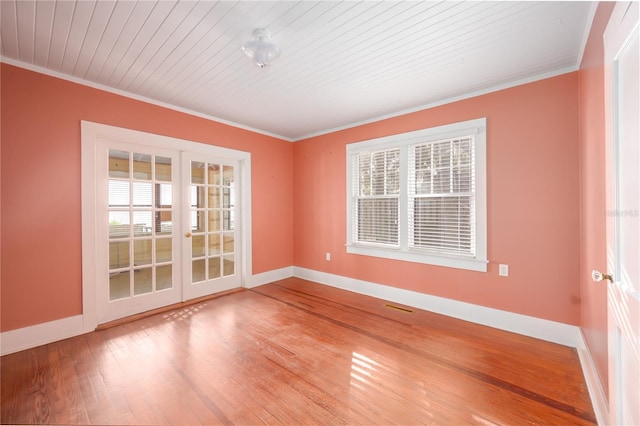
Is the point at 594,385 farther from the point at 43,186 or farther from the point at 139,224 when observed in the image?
the point at 43,186

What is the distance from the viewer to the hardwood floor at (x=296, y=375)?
A: 1.67 meters

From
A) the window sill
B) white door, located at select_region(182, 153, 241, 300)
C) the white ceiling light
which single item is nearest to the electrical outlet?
the window sill

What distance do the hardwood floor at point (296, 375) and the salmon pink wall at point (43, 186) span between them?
489mm

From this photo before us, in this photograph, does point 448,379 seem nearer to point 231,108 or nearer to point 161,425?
point 161,425

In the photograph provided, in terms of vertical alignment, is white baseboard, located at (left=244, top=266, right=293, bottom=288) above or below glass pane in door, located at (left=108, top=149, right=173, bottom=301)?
below

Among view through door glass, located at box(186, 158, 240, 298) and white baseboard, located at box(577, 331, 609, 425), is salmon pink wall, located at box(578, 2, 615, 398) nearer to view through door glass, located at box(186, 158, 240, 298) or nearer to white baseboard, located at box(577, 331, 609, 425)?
white baseboard, located at box(577, 331, 609, 425)

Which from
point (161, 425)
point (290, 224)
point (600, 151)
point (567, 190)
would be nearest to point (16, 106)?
point (161, 425)

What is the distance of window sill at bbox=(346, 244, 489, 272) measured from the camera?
3.00 m

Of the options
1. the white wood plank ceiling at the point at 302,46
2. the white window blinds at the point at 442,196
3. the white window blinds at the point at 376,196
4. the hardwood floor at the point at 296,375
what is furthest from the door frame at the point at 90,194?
the white window blinds at the point at 442,196

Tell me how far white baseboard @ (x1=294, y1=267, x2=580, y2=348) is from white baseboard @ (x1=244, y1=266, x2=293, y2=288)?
945mm

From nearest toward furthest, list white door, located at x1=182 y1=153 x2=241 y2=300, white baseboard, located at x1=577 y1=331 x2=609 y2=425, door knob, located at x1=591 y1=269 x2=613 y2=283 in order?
1. door knob, located at x1=591 y1=269 x2=613 y2=283
2. white baseboard, located at x1=577 y1=331 x2=609 y2=425
3. white door, located at x1=182 y1=153 x2=241 y2=300

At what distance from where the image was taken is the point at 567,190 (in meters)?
2.47

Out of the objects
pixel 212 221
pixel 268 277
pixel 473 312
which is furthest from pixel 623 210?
pixel 268 277

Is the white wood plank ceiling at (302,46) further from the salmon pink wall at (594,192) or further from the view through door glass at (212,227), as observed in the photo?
the view through door glass at (212,227)
